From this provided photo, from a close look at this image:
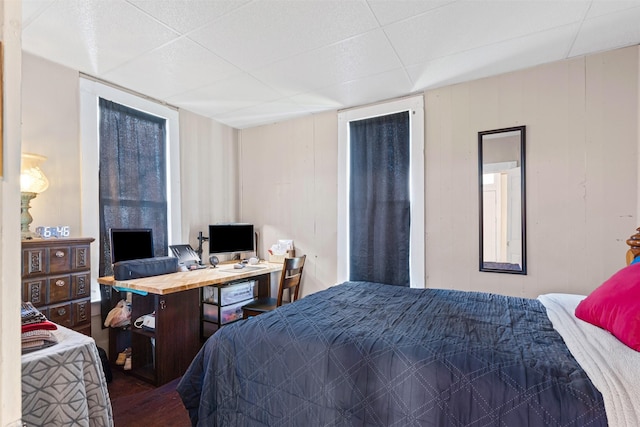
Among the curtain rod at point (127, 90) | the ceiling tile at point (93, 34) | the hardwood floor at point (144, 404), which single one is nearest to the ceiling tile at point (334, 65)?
the ceiling tile at point (93, 34)

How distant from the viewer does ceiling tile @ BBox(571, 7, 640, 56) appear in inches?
77.3

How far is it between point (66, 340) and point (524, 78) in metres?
3.45

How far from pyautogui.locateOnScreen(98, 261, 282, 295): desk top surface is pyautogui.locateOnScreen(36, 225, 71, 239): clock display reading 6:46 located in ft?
1.58

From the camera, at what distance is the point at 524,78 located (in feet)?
8.60

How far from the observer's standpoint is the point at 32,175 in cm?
217

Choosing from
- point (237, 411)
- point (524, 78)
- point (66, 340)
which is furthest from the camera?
point (524, 78)

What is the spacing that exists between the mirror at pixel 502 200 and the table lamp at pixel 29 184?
134 inches

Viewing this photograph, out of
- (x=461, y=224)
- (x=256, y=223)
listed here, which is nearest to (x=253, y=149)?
(x=256, y=223)

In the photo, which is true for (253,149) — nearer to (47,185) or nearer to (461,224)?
(47,185)

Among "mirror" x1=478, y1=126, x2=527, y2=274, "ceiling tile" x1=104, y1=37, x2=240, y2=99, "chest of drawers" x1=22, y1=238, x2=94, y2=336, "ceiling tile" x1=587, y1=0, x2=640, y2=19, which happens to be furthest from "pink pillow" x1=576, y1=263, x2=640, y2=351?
"chest of drawers" x1=22, y1=238, x2=94, y2=336

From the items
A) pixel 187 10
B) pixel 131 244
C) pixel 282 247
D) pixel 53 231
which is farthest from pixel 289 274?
pixel 187 10

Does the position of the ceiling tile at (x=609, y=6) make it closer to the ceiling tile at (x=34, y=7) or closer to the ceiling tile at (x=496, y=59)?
the ceiling tile at (x=496, y=59)

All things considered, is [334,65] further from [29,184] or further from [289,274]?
[29,184]

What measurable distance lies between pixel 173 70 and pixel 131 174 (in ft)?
3.50
